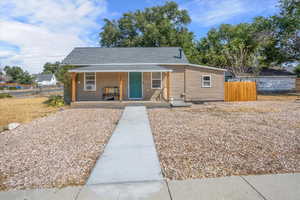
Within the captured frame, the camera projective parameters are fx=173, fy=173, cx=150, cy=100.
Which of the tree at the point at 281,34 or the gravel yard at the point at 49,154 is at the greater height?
the tree at the point at 281,34

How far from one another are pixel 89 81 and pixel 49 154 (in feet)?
32.2

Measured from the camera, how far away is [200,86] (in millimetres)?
14031

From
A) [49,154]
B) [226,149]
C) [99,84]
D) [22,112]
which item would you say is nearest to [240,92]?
[99,84]

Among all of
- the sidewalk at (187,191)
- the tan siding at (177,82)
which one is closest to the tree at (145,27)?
the tan siding at (177,82)

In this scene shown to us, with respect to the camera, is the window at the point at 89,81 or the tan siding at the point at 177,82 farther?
the tan siding at the point at 177,82

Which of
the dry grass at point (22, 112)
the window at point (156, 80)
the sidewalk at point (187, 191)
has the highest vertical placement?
the window at point (156, 80)

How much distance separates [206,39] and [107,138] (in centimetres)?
2910

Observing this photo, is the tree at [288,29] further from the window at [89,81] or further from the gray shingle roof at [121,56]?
the window at [89,81]

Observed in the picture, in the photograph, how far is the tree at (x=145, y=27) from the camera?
2670 centimetres

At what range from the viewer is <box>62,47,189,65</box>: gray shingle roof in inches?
529

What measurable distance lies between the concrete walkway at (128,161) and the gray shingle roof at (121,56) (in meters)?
9.42

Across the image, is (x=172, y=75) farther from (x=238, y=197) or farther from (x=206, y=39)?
(x=206, y=39)

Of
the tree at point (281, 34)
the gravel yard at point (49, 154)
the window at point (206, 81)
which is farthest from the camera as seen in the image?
the tree at point (281, 34)

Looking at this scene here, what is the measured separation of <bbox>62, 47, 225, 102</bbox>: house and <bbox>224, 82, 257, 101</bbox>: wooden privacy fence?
1.88 ft
